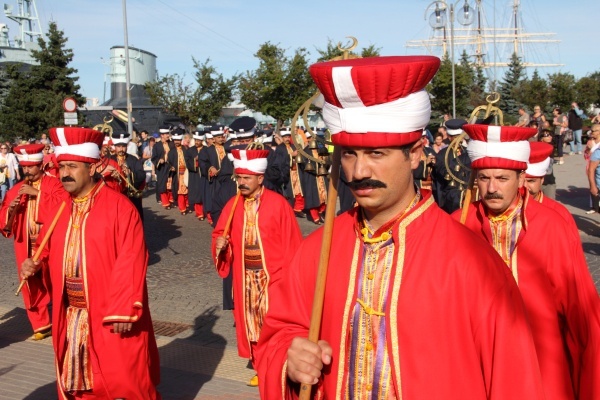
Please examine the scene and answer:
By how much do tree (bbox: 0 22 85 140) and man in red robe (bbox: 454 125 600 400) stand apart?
29.2 metres

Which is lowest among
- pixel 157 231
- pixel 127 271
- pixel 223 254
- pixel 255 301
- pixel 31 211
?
pixel 157 231

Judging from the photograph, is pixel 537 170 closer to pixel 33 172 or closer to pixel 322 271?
pixel 322 271

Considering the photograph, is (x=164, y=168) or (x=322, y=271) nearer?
(x=322, y=271)

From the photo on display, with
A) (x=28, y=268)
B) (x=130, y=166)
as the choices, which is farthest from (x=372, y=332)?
(x=130, y=166)

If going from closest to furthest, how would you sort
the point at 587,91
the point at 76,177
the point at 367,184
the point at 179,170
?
the point at 367,184
the point at 76,177
the point at 179,170
the point at 587,91

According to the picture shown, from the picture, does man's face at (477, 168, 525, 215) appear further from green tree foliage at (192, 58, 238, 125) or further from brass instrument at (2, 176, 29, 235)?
green tree foliage at (192, 58, 238, 125)

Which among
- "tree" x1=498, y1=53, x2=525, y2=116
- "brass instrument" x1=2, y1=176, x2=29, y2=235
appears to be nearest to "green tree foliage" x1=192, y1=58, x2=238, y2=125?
"tree" x1=498, y1=53, x2=525, y2=116

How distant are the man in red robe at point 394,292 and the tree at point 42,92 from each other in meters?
31.0

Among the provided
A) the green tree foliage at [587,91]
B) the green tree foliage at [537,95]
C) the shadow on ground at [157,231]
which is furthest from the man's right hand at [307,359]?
the green tree foliage at [587,91]

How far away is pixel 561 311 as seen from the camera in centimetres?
459

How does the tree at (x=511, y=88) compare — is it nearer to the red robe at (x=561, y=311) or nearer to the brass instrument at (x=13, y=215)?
the brass instrument at (x=13, y=215)

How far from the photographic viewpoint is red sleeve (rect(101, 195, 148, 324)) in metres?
5.42

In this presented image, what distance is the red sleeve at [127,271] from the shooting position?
5.42 meters

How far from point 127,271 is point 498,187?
262cm
